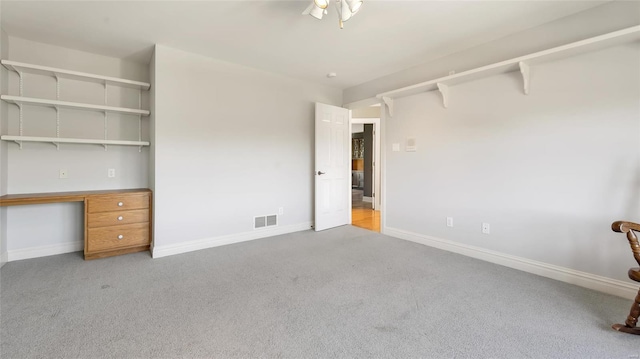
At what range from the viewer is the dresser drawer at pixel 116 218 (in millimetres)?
2744

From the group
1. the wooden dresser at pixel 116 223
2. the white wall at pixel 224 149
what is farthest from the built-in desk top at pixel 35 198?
the white wall at pixel 224 149

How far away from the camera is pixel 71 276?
2.39 m

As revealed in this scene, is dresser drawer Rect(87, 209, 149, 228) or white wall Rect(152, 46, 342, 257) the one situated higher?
white wall Rect(152, 46, 342, 257)

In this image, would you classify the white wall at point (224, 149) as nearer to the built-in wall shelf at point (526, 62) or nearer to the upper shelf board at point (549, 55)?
the built-in wall shelf at point (526, 62)

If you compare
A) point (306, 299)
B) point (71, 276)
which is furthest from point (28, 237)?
point (306, 299)

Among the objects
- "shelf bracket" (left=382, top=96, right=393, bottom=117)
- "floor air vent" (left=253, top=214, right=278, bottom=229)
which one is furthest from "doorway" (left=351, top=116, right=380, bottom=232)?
"shelf bracket" (left=382, top=96, right=393, bottom=117)

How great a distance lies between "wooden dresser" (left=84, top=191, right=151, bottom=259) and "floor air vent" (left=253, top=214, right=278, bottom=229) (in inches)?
50.5

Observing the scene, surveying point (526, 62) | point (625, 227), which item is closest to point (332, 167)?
point (526, 62)

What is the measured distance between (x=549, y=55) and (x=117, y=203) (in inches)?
176

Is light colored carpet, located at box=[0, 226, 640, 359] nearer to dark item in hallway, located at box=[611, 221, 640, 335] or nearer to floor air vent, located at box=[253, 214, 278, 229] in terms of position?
dark item in hallway, located at box=[611, 221, 640, 335]

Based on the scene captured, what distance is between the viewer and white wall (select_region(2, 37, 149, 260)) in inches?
109

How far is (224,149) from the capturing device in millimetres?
3383

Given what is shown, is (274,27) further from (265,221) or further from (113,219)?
(113,219)

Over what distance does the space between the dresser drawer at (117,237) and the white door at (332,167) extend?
2.30 meters
